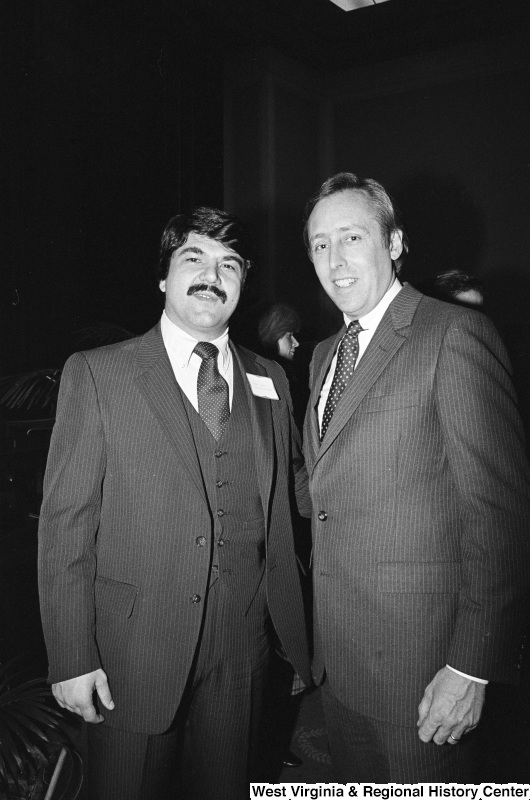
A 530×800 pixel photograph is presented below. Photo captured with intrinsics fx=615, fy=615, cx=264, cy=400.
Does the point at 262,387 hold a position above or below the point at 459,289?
below

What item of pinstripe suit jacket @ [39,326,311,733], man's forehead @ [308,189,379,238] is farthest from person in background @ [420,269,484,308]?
pinstripe suit jacket @ [39,326,311,733]

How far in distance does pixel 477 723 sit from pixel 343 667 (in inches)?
13.4

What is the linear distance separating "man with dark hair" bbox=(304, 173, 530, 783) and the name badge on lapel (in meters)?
0.29

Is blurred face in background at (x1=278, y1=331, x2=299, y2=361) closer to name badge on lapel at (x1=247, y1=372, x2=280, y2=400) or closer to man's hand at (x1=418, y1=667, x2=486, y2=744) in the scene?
name badge on lapel at (x1=247, y1=372, x2=280, y2=400)

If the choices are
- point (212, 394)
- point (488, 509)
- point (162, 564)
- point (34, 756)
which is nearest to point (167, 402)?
point (212, 394)

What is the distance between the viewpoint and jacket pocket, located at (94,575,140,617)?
1.67 metres

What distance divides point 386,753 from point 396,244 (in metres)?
1.39

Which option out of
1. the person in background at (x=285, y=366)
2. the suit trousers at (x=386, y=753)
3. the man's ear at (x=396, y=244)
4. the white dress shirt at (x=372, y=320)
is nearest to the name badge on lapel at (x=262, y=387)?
the white dress shirt at (x=372, y=320)

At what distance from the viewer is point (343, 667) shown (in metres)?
1.60

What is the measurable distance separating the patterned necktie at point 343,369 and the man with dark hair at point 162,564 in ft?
0.80

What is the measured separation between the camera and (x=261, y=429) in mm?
1876

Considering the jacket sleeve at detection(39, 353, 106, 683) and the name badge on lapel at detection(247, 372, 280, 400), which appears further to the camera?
the name badge on lapel at detection(247, 372, 280, 400)

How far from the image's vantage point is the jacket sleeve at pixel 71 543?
163 centimetres

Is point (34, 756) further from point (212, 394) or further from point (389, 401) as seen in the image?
point (389, 401)
